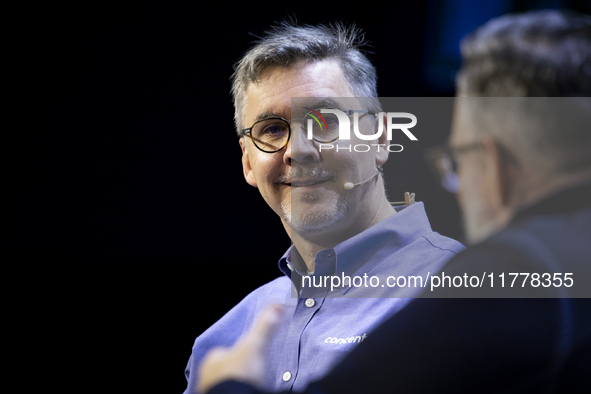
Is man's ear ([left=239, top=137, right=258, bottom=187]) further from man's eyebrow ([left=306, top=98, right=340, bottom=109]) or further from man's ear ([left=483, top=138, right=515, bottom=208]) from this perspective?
man's ear ([left=483, top=138, right=515, bottom=208])

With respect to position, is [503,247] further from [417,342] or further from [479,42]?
[479,42]

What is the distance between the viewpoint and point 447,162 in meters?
0.87

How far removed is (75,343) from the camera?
6.18 ft

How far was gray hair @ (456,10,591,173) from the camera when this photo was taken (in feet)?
2.22

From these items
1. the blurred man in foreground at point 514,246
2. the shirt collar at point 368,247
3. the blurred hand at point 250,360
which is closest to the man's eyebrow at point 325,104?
the shirt collar at point 368,247

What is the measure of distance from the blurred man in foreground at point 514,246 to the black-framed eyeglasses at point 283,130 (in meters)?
0.53

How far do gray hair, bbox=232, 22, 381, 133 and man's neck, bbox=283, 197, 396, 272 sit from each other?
1.02ft

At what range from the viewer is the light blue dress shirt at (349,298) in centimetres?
112

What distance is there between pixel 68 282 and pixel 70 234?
200 millimetres

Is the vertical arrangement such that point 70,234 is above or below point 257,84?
below

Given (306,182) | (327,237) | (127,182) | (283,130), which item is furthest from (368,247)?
(127,182)

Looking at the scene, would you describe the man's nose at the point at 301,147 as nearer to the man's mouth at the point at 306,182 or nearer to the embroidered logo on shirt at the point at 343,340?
the man's mouth at the point at 306,182

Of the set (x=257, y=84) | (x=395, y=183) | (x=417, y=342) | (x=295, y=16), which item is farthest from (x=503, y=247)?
(x=295, y=16)

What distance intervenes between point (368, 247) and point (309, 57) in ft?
1.98
